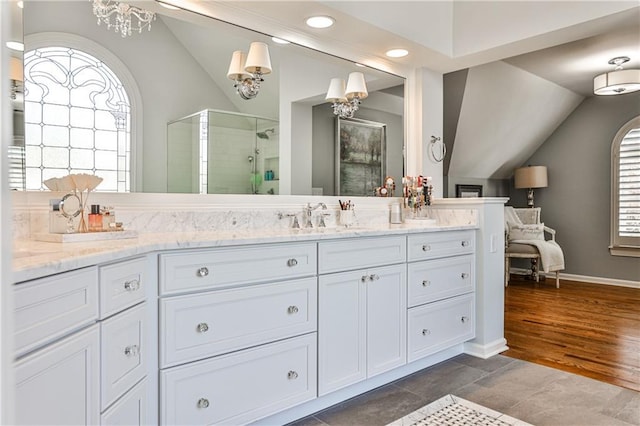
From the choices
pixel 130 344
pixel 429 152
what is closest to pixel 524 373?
pixel 429 152

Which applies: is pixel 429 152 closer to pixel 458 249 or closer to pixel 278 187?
pixel 458 249

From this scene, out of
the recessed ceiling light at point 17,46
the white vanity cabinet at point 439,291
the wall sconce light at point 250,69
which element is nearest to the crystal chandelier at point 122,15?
the recessed ceiling light at point 17,46

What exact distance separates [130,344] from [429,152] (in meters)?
2.80

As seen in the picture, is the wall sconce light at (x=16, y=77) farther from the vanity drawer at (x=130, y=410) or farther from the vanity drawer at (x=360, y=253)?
the vanity drawer at (x=360, y=253)

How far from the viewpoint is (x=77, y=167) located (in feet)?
6.35

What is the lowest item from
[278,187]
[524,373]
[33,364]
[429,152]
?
[524,373]

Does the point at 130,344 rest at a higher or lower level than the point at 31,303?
lower

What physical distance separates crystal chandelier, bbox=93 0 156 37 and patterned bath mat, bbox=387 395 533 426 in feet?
7.37

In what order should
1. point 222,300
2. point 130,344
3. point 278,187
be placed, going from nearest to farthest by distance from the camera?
1. point 130,344
2. point 222,300
3. point 278,187

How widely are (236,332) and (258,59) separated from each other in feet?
5.05

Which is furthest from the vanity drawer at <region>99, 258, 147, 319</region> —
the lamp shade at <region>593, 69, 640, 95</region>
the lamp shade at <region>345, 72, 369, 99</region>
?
the lamp shade at <region>593, 69, 640, 95</region>

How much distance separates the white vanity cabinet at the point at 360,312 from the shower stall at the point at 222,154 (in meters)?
0.64

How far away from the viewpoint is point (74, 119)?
1.92 m

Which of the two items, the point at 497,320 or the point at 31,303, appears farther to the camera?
the point at 497,320
